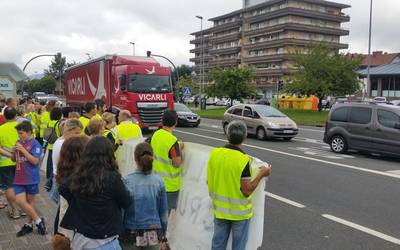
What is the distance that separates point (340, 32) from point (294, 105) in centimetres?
6114

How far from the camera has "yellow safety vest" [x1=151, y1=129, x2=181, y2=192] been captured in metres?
5.01

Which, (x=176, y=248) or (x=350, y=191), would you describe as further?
(x=350, y=191)

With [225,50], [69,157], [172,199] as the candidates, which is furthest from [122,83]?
[225,50]

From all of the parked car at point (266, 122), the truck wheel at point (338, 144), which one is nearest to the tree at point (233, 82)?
the parked car at point (266, 122)

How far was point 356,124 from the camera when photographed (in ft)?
49.1

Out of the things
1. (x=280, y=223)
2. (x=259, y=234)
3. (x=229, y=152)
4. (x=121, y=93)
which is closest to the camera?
(x=229, y=152)

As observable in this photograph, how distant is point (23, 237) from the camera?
5.82 meters

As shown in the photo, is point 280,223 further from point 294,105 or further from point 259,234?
point 294,105

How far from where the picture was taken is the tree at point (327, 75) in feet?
134

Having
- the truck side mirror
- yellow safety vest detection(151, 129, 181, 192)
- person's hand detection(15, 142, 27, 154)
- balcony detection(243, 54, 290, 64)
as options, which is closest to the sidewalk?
person's hand detection(15, 142, 27, 154)

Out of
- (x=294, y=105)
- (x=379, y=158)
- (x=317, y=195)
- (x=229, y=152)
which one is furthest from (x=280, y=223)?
(x=294, y=105)

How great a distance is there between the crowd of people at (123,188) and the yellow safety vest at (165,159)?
11mm

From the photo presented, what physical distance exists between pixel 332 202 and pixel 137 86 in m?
13.9

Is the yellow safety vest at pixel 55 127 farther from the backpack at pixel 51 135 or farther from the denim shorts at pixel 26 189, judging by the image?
the denim shorts at pixel 26 189
